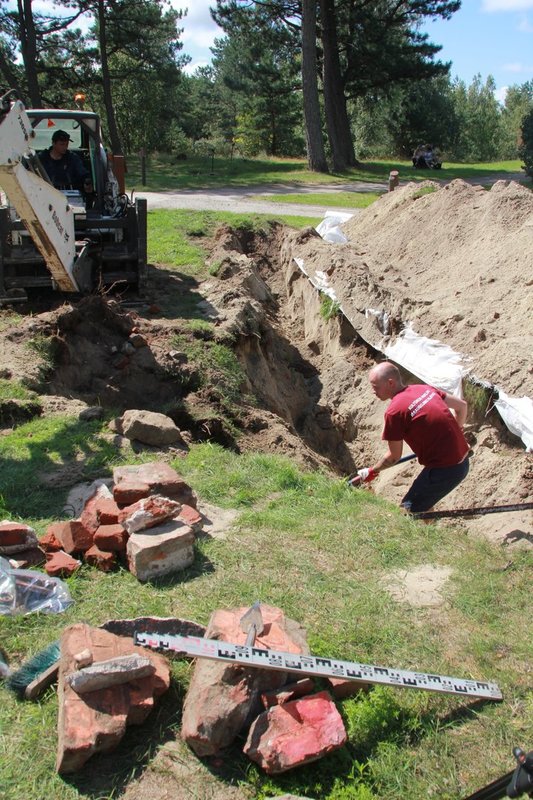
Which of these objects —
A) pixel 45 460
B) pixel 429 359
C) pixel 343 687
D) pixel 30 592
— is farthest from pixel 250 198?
pixel 343 687

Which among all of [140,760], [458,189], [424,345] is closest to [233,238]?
[458,189]

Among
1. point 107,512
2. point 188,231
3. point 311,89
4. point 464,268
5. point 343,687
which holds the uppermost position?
point 311,89

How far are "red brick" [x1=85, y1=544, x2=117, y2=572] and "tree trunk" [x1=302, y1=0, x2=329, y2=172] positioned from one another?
26.1 metres

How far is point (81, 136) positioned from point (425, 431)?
8270 millimetres

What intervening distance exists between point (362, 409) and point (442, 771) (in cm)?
662

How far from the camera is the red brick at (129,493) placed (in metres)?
5.00

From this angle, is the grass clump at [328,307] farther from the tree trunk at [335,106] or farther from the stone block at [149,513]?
the tree trunk at [335,106]

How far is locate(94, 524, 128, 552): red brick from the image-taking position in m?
4.70

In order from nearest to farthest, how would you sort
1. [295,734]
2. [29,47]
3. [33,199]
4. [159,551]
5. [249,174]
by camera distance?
[295,734], [159,551], [33,199], [29,47], [249,174]

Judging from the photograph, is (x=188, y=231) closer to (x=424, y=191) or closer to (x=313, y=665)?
(x=424, y=191)

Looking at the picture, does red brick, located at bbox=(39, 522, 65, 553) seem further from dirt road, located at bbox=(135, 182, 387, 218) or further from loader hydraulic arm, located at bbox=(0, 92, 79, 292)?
dirt road, located at bbox=(135, 182, 387, 218)

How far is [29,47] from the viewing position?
27078 millimetres

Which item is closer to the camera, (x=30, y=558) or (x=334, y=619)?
(x=334, y=619)

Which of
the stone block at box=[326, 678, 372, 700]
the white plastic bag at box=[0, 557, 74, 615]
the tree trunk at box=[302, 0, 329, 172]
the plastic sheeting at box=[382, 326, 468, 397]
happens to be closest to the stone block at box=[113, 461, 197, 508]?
the white plastic bag at box=[0, 557, 74, 615]
